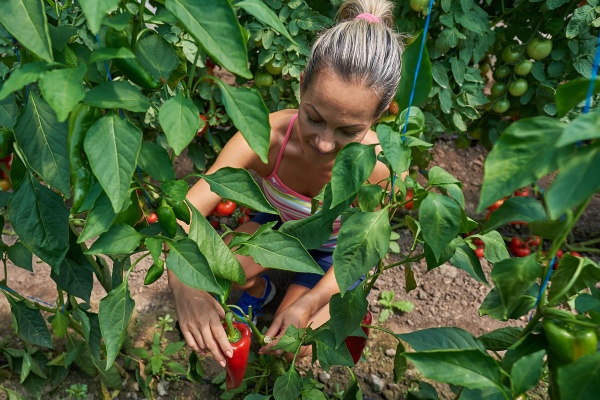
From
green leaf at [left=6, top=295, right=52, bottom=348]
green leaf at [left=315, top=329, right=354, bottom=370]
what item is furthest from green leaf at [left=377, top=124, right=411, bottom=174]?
green leaf at [left=6, top=295, right=52, bottom=348]

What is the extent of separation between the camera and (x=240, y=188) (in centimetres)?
102

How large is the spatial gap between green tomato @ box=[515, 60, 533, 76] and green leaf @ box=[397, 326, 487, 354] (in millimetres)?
1433

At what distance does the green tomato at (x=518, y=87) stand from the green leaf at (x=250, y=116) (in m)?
1.56

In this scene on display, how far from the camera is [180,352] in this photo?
1858 mm

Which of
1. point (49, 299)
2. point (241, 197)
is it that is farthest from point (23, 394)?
point (241, 197)

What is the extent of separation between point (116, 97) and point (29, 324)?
0.84 meters

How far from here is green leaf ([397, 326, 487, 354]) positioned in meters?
0.94

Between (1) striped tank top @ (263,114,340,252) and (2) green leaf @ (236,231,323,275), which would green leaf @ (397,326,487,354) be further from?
(1) striped tank top @ (263,114,340,252)

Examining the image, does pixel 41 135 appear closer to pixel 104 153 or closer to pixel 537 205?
pixel 104 153

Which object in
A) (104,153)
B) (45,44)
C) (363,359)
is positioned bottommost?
(363,359)

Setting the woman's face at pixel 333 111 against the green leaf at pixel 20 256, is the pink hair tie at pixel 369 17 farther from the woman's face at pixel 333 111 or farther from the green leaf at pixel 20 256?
the green leaf at pixel 20 256

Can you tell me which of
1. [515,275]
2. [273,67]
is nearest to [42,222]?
[515,275]

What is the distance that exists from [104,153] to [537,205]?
1.97ft

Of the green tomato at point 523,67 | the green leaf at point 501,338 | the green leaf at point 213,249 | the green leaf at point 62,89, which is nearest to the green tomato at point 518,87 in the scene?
the green tomato at point 523,67
